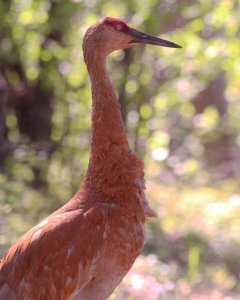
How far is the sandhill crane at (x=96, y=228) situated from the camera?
5.16 m

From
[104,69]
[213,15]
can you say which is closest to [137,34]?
[104,69]

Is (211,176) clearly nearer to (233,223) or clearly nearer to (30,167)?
(233,223)

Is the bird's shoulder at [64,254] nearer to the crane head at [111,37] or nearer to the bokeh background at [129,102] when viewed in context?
the crane head at [111,37]

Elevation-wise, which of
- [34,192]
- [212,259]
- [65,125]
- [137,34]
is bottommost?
[212,259]

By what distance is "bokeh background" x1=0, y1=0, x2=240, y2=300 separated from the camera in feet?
28.2

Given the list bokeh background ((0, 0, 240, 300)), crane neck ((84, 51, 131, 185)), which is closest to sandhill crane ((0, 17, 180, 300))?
crane neck ((84, 51, 131, 185))

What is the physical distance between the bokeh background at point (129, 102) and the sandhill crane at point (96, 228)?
2.47 metres

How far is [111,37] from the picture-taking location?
5.45 m

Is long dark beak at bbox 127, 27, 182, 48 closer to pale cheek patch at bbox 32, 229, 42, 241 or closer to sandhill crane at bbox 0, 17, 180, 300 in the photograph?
sandhill crane at bbox 0, 17, 180, 300

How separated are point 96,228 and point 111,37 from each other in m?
1.15

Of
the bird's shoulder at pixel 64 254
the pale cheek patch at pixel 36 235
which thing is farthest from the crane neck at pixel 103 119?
the pale cheek patch at pixel 36 235

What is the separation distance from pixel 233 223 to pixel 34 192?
7.01 feet

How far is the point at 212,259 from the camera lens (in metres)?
8.66

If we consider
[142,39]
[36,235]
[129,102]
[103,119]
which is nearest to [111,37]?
[142,39]
